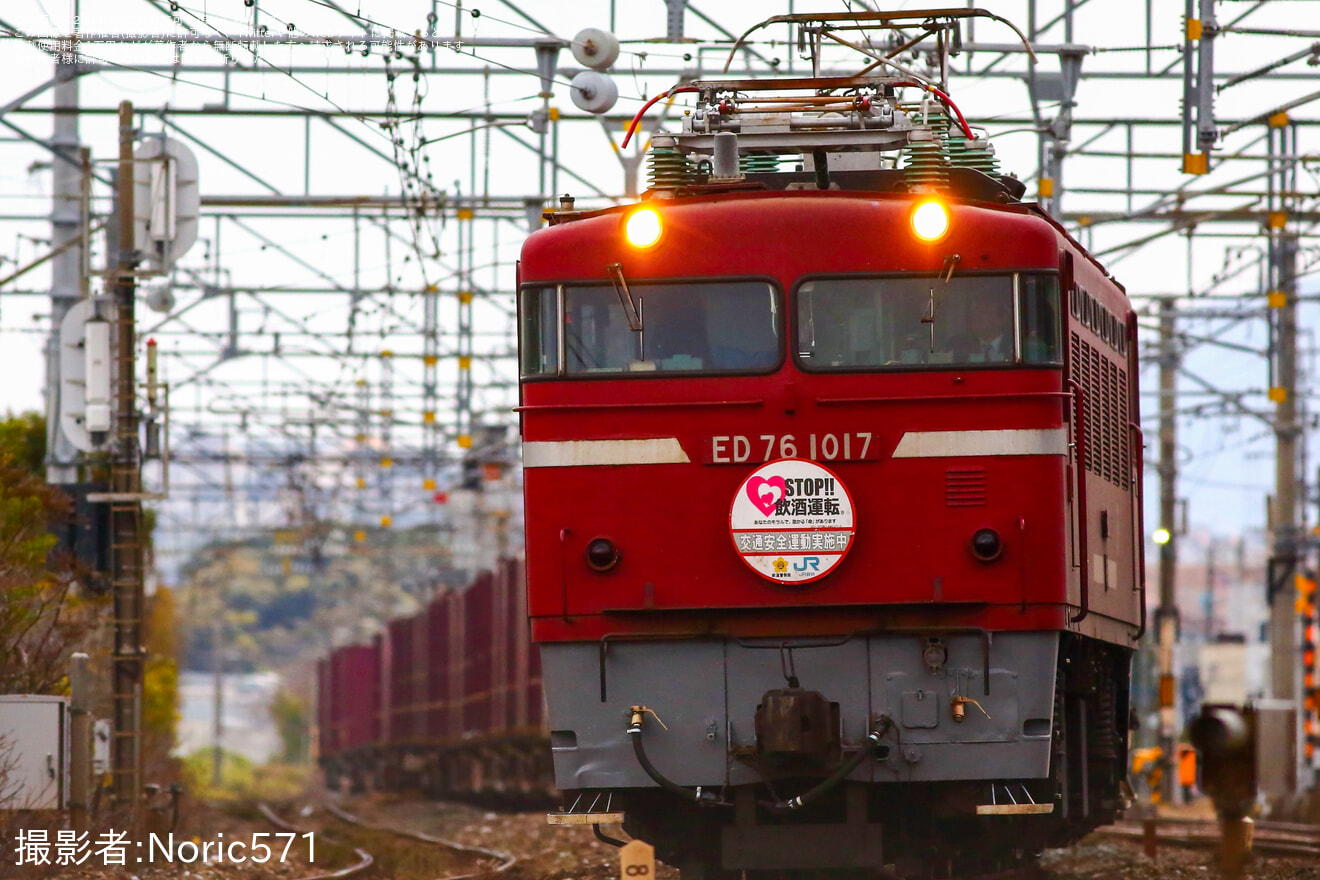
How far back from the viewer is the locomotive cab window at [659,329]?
10609 mm

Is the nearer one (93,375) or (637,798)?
(637,798)

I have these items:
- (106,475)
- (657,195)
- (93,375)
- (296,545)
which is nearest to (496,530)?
(296,545)

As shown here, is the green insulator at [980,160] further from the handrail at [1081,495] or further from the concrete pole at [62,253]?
the concrete pole at [62,253]

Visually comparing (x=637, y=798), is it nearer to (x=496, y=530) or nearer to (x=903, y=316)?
(x=903, y=316)

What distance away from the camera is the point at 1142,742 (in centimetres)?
6100

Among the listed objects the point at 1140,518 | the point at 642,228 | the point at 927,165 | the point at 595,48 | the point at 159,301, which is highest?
the point at 595,48

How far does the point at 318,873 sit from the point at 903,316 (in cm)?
960

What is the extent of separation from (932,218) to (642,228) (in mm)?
1443

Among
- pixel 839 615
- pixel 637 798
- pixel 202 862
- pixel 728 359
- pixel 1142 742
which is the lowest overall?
pixel 1142 742

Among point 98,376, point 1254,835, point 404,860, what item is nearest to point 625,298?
point 98,376

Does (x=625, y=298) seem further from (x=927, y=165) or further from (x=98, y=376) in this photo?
(x=98, y=376)

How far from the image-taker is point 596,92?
60.9 ft

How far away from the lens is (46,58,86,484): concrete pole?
976 inches

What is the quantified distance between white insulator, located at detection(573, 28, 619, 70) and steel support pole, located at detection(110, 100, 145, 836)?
4314mm
